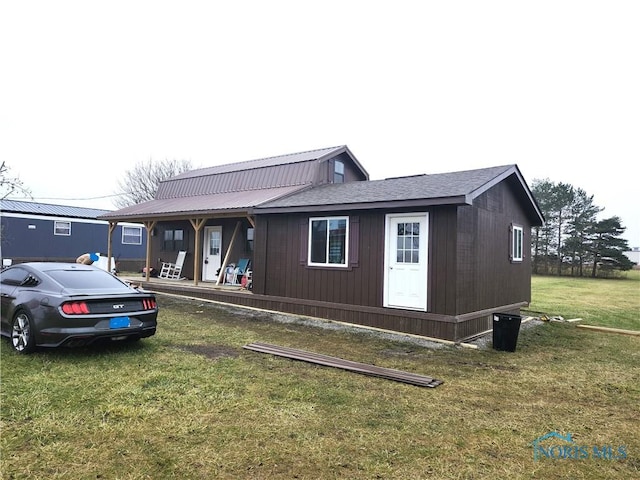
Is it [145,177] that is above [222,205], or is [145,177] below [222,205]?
above

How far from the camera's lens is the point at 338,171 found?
14039mm

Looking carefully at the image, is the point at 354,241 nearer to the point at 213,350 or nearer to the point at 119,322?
the point at 213,350

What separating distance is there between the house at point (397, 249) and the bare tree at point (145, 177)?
1119 inches

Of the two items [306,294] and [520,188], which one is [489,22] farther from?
[306,294]

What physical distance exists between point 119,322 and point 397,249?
532cm

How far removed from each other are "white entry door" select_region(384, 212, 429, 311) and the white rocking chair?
921 cm

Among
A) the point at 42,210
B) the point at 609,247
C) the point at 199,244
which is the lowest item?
the point at 199,244

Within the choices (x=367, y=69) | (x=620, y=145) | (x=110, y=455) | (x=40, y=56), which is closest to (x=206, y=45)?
(x=40, y=56)

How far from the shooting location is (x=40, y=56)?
367 inches

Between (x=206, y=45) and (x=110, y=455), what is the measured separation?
13.0 meters

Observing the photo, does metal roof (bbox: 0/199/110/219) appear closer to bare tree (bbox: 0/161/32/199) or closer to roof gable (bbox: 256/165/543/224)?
bare tree (bbox: 0/161/32/199)

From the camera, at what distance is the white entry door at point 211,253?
14.1m

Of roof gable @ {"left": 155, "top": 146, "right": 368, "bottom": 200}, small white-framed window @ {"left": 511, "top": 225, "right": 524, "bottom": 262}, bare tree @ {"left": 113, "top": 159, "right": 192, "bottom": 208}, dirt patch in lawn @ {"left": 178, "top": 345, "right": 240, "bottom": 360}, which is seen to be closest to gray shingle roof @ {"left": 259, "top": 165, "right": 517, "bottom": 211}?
roof gable @ {"left": 155, "top": 146, "right": 368, "bottom": 200}

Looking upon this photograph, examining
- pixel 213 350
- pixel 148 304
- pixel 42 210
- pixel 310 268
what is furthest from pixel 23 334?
pixel 42 210
